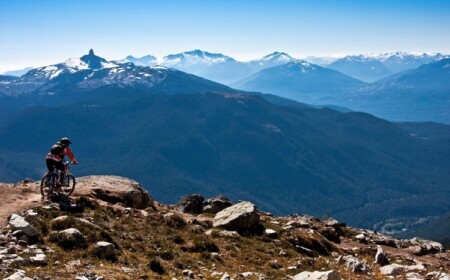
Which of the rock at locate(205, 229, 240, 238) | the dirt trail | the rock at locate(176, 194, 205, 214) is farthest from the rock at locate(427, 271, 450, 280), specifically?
the dirt trail

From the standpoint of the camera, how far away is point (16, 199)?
30.9 m

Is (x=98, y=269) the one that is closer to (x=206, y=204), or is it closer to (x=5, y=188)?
(x=5, y=188)

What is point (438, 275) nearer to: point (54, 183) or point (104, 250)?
point (104, 250)

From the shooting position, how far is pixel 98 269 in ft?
69.5

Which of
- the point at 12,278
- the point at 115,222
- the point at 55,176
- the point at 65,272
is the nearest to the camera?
the point at 12,278

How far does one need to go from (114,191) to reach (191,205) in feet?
30.7

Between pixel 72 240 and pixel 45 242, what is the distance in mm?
1376

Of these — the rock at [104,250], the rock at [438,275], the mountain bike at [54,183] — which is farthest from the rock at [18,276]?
the rock at [438,275]

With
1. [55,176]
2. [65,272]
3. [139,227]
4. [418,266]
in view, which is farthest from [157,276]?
[418,266]

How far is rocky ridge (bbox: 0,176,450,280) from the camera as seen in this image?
2192 centimetres

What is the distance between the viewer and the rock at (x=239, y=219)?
34275 millimetres

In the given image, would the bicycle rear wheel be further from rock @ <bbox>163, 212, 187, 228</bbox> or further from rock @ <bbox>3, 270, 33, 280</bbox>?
rock @ <bbox>3, 270, 33, 280</bbox>

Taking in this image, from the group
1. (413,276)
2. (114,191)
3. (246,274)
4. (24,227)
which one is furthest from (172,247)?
(413,276)

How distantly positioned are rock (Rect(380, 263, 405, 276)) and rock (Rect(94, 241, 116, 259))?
18233mm
